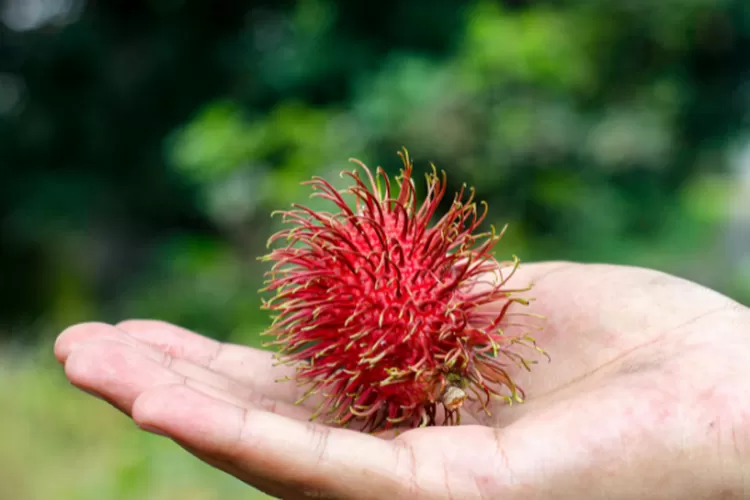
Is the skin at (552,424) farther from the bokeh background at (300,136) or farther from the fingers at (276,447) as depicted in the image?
the bokeh background at (300,136)

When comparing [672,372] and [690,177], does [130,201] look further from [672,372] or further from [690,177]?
[672,372]

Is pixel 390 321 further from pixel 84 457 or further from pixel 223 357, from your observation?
pixel 84 457

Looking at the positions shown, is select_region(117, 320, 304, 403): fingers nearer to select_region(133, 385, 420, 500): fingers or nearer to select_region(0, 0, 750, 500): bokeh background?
select_region(133, 385, 420, 500): fingers

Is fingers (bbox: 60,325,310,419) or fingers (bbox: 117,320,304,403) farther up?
fingers (bbox: 117,320,304,403)

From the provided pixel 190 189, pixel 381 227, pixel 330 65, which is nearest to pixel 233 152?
pixel 330 65

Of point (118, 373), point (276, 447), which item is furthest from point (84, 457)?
point (276, 447)

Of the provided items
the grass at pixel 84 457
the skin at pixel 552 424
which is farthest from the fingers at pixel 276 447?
the grass at pixel 84 457

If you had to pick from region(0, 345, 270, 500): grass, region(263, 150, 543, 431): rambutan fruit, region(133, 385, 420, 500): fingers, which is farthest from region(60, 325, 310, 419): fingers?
region(0, 345, 270, 500): grass
